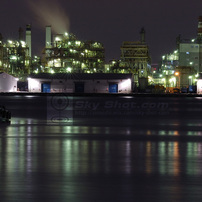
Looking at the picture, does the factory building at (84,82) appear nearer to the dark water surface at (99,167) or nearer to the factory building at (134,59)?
the factory building at (134,59)

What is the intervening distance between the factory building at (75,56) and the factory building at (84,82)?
17184mm

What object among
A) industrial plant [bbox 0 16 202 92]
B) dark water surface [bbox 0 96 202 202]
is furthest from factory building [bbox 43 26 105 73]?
dark water surface [bbox 0 96 202 202]

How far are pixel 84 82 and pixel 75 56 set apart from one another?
1933cm

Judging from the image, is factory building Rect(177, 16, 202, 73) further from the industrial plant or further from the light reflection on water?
the light reflection on water

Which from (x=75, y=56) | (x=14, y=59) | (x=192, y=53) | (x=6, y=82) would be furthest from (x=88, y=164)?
(x=192, y=53)

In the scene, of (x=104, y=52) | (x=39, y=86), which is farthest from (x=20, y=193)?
(x=104, y=52)

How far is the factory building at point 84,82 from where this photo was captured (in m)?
85.1

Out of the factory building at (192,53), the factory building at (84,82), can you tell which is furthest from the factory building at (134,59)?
the factory building at (192,53)

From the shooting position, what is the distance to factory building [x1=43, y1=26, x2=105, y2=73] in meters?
103

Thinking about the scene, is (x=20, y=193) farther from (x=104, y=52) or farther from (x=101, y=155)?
(x=104, y=52)

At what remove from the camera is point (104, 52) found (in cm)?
10731

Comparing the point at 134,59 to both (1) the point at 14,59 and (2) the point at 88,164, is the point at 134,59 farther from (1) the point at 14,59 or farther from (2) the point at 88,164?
(2) the point at 88,164

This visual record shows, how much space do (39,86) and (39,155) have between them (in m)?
76.3

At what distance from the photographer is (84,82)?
85.1 meters
